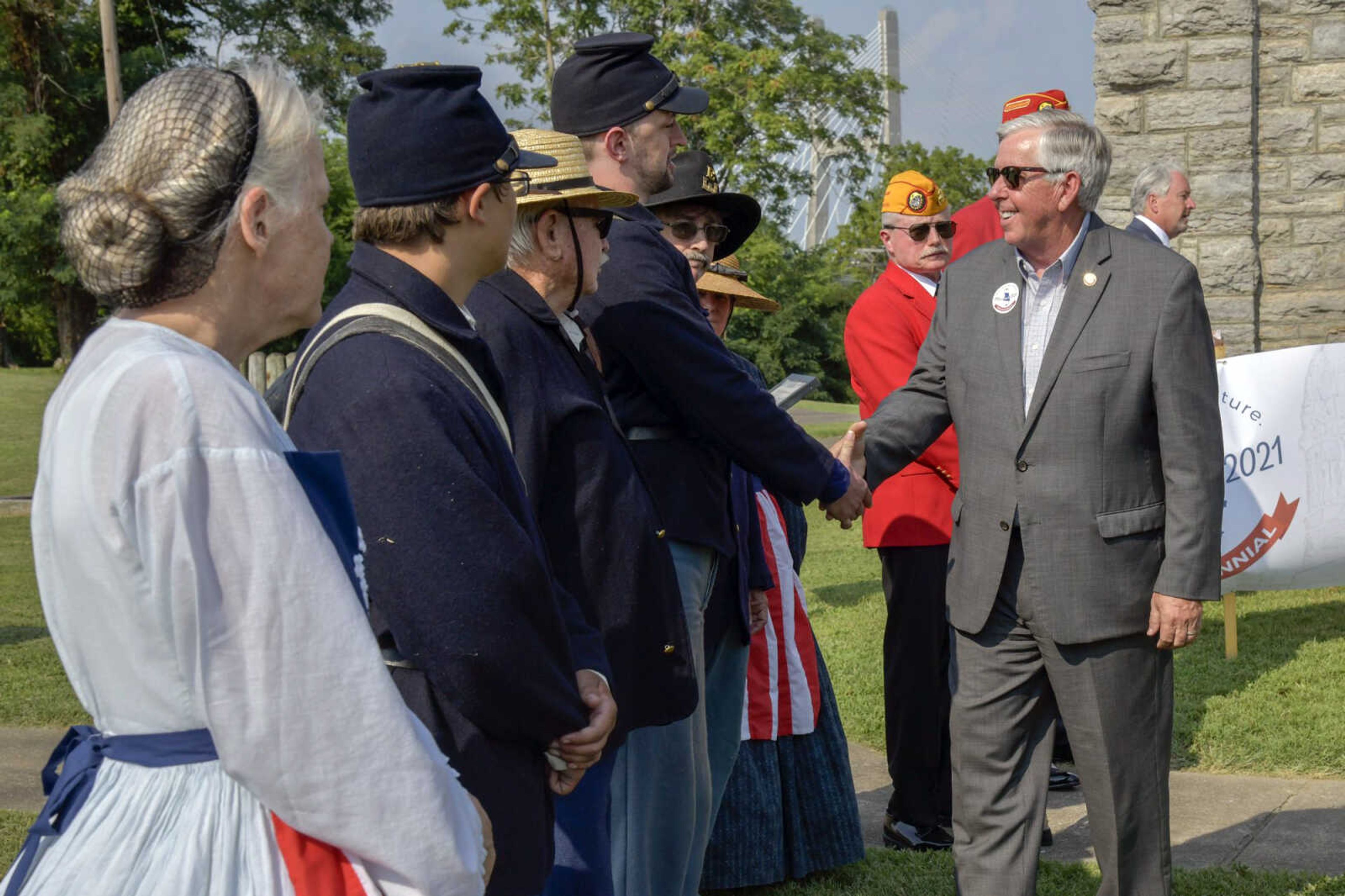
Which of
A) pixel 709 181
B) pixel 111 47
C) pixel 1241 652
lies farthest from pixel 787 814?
pixel 111 47

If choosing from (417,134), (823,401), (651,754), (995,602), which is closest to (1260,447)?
(995,602)

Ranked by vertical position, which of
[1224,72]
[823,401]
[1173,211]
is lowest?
[823,401]

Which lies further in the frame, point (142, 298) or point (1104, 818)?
point (1104, 818)

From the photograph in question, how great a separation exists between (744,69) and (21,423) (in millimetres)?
16998

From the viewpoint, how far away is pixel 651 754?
3.22 m

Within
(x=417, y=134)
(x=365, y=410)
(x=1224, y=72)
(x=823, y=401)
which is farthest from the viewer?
(x=823, y=401)

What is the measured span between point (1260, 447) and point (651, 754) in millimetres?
5118

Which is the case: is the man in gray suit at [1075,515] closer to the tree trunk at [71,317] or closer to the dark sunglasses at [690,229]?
the dark sunglasses at [690,229]

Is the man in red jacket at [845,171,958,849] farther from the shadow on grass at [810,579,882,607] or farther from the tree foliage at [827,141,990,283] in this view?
the tree foliage at [827,141,990,283]

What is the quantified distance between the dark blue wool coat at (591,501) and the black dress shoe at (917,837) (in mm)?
2359

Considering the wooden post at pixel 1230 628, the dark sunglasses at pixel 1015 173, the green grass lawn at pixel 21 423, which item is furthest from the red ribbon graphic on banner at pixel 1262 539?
the green grass lawn at pixel 21 423

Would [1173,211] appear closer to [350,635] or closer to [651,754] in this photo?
[651,754]

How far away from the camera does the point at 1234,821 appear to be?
516 cm

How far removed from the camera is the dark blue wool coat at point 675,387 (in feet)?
11.4
